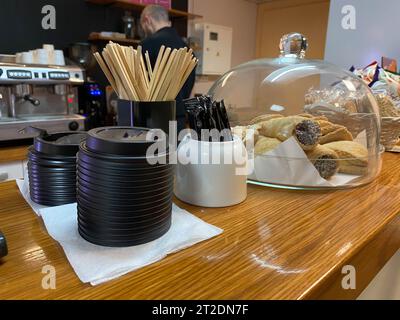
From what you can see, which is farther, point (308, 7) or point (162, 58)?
point (308, 7)

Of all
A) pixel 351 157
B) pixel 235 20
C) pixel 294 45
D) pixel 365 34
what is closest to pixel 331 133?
pixel 351 157

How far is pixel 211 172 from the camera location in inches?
22.9

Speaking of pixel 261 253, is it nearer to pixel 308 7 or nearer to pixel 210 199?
pixel 210 199

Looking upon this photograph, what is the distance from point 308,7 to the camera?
4043mm

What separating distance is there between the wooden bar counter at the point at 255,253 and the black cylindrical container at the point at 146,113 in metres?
0.18

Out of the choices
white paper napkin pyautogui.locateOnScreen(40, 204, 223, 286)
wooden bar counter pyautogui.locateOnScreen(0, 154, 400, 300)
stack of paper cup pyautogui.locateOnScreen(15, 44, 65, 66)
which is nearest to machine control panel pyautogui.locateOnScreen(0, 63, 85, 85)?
stack of paper cup pyautogui.locateOnScreen(15, 44, 65, 66)

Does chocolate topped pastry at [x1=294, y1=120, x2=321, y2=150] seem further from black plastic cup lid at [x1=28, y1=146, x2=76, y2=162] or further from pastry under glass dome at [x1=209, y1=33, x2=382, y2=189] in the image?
black plastic cup lid at [x1=28, y1=146, x2=76, y2=162]

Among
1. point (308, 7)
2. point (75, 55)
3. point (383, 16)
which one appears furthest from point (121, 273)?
point (308, 7)

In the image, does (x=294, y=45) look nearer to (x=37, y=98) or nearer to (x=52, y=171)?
(x=52, y=171)

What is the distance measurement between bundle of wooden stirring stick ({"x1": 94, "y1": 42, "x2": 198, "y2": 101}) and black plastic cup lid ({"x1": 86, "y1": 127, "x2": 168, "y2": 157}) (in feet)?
0.56

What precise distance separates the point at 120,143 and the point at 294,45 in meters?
0.69

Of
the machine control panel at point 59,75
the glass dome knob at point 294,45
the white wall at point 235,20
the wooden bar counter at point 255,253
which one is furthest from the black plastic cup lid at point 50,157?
the white wall at point 235,20

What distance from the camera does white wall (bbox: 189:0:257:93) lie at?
11.7 feet

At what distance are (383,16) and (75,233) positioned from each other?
2225 millimetres
